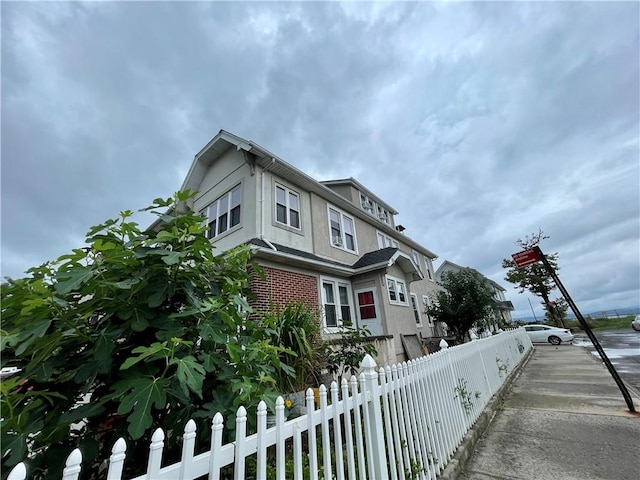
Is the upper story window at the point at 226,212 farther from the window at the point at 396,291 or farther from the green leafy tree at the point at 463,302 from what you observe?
the green leafy tree at the point at 463,302

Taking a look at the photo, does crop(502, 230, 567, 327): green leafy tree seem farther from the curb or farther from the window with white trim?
the curb

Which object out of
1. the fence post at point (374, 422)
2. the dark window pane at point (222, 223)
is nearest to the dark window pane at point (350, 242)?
the dark window pane at point (222, 223)

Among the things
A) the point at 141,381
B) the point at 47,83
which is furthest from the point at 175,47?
the point at 141,381

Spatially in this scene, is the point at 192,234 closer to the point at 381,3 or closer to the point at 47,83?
the point at 47,83

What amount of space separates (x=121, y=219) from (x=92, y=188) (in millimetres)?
6616

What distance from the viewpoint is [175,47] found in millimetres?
7059

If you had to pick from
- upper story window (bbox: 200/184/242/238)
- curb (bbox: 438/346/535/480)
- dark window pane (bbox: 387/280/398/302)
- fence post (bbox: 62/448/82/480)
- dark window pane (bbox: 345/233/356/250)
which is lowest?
curb (bbox: 438/346/535/480)

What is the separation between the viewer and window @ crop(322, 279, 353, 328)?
939cm

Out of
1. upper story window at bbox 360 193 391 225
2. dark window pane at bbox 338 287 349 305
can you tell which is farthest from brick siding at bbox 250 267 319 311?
upper story window at bbox 360 193 391 225

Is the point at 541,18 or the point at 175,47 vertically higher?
the point at 175,47

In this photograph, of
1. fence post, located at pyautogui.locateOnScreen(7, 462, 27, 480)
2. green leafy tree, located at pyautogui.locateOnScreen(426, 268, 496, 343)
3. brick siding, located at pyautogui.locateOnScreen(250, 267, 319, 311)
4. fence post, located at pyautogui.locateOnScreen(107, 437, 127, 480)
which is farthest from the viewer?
green leafy tree, located at pyautogui.locateOnScreen(426, 268, 496, 343)

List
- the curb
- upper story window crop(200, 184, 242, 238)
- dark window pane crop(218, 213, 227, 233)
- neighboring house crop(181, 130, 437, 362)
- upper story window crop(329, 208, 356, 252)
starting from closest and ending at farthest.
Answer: the curb
neighboring house crop(181, 130, 437, 362)
upper story window crop(200, 184, 242, 238)
dark window pane crop(218, 213, 227, 233)
upper story window crop(329, 208, 356, 252)

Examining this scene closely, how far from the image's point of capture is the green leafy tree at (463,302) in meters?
13.0

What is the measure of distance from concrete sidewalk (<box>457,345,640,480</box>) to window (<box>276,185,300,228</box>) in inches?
305
